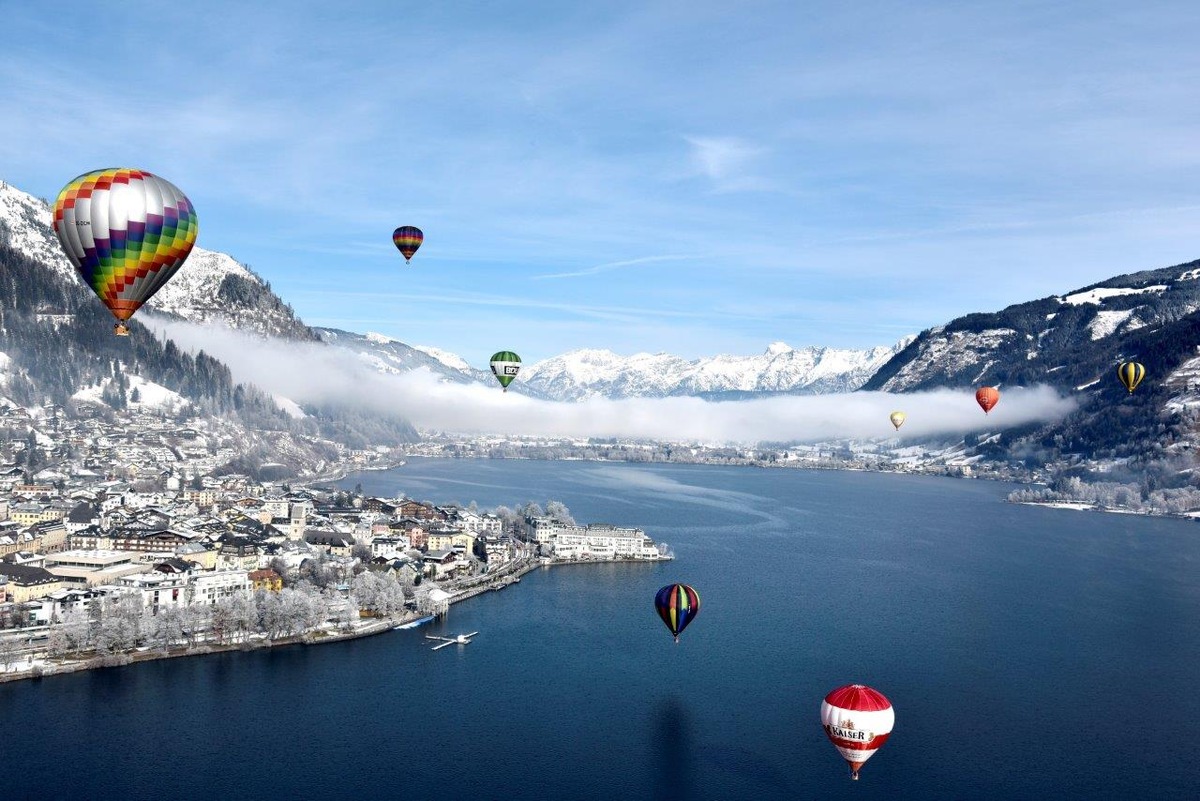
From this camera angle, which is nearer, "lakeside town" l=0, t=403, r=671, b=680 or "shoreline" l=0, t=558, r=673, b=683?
"shoreline" l=0, t=558, r=673, b=683

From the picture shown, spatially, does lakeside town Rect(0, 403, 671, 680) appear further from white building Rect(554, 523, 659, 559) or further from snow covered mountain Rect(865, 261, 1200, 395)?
snow covered mountain Rect(865, 261, 1200, 395)

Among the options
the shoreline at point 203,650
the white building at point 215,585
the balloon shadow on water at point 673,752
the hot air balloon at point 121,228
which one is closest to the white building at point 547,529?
the shoreline at point 203,650

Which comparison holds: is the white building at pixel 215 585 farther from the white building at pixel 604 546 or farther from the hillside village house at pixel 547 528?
the hillside village house at pixel 547 528

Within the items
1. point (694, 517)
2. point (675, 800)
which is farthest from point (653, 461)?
point (675, 800)

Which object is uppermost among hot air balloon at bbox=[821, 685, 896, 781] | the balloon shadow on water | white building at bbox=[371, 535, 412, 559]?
white building at bbox=[371, 535, 412, 559]

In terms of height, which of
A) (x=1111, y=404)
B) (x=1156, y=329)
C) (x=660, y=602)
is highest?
(x=1156, y=329)

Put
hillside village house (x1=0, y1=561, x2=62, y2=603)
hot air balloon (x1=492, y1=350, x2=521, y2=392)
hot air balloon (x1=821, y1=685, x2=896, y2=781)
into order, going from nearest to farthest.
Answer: hot air balloon (x1=821, y1=685, x2=896, y2=781)
hillside village house (x1=0, y1=561, x2=62, y2=603)
hot air balloon (x1=492, y1=350, x2=521, y2=392)

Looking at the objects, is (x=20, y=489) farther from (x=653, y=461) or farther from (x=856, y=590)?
(x=653, y=461)

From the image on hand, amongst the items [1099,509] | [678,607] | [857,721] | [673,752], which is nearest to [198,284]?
[1099,509]

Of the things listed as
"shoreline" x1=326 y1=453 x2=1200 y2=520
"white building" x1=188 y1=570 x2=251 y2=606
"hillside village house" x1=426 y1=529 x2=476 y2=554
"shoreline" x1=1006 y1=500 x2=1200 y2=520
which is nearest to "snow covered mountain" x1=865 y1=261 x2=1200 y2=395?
"shoreline" x1=326 y1=453 x2=1200 y2=520
